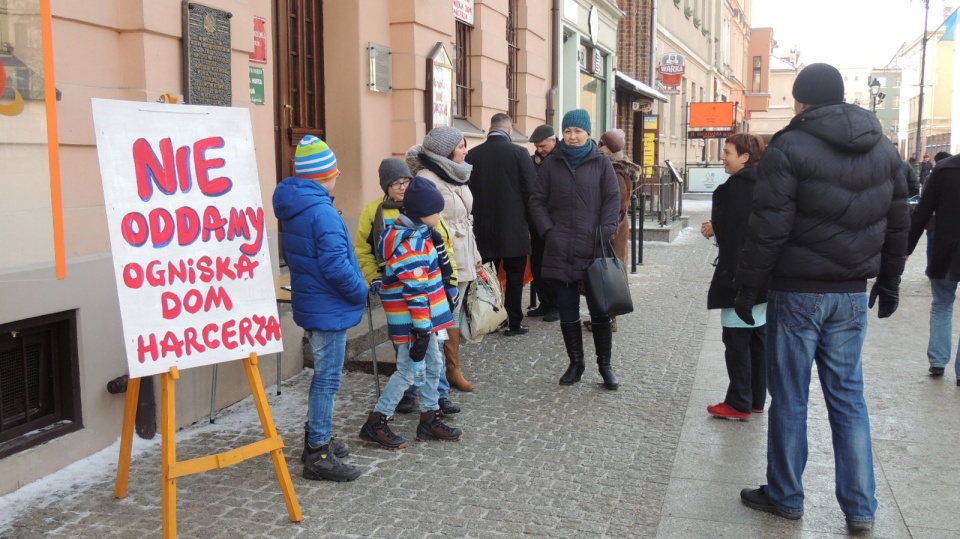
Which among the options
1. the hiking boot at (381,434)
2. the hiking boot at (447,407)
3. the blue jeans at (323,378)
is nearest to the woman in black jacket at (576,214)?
the hiking boot at (447,407)

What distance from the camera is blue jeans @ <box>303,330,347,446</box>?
14.8 feet

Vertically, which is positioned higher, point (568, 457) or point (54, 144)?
point (54, 144)

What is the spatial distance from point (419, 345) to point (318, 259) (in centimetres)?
78

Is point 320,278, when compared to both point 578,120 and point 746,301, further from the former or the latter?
point 578,120

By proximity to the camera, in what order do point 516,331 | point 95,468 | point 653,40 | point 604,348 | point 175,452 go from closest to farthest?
1. point 175,452
2. point 95,468
3. point 604,348
4. point 516,331
5. point 653,40

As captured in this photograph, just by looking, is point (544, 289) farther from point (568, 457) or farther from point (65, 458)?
point (65, 458)

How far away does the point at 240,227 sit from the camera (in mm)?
4078

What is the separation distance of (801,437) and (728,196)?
5.77ft

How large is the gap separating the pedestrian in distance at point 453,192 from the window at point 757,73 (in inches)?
2472

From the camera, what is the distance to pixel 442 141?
19.5 ft

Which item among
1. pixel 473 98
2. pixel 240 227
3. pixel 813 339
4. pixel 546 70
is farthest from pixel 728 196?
pixel 546 70

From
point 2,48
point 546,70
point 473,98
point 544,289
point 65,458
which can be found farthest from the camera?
point 546,70

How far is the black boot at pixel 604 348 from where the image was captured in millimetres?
6234

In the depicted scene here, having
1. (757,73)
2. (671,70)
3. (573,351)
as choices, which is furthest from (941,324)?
(757,73)
